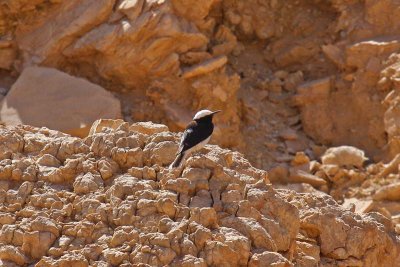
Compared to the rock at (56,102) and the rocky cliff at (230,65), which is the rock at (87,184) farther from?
the rocky cliff at (230,65)

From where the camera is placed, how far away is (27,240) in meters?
6.06

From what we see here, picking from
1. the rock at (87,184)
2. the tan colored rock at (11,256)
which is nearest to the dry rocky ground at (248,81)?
the rock at (87,184)

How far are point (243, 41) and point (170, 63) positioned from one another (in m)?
1.87

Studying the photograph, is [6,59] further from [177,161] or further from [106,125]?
[177,161]

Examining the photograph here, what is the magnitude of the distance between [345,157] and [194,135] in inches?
207

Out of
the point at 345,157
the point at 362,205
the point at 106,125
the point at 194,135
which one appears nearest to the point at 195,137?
the point at 194,135

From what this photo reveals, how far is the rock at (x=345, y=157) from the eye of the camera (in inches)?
472

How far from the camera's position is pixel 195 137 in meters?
7.15

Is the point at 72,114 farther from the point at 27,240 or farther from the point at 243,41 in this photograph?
the point at 27,240

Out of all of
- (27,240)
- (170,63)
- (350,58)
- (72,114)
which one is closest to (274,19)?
(350,58)

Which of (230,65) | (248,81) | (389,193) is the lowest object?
(389,193)

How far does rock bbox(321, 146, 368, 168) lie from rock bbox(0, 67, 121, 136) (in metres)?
2.74

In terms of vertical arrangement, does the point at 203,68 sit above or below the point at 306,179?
above

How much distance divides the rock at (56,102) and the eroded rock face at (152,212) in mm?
3647
